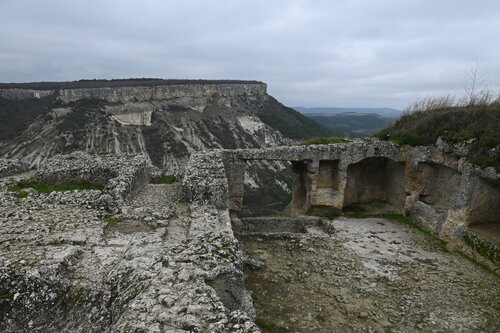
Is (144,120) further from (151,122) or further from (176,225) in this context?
(176,225)

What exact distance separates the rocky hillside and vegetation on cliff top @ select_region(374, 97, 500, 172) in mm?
38767

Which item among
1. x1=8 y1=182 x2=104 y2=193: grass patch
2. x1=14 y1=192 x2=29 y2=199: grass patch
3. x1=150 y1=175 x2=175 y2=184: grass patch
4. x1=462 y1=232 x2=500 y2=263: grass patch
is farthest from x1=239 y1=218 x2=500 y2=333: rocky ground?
x1=14 y1=192 x2=29 y2=199: grass patch

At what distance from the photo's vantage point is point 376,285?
9328 mm

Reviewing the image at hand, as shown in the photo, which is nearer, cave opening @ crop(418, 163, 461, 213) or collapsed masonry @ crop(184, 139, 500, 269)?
collapsed masonry @ crop(184, 139, 500, 269)

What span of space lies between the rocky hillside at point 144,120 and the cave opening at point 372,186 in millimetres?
37378

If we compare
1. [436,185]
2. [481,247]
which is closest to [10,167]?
[481,247]

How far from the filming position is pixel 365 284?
9.37m

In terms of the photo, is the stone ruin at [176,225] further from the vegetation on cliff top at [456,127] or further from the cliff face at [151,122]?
the cliff face at [151,122]

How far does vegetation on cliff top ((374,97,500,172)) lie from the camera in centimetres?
1092

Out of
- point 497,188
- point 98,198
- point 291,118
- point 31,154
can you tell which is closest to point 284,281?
point 98,198

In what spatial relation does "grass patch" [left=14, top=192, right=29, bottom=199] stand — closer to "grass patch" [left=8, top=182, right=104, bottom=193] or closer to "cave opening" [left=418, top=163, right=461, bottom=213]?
"grass patch" [left=8, top=182, right=104, bottom=193]

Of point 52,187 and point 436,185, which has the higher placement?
point 436,185

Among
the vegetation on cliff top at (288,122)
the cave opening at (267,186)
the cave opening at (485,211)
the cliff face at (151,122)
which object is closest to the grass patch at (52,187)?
the cave opening at (485,211)

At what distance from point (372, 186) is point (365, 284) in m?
7.91
